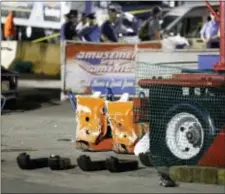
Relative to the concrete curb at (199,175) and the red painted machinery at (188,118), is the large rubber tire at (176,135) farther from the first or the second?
the concrete curb at (199,175)

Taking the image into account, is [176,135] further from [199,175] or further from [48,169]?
[48,169]

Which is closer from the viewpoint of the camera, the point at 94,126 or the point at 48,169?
the point at 48,169

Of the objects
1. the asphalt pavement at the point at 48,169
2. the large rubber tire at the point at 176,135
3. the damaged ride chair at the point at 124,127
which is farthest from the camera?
the damaged ride chair at the point at 124,127

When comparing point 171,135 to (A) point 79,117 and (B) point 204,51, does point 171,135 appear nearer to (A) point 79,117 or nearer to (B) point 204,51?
(A) point 79,117

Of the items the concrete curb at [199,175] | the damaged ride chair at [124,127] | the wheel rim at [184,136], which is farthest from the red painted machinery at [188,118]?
the damaged ride chair at [124,127]

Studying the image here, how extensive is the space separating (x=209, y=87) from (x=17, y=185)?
8.76ft

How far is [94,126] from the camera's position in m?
12.6

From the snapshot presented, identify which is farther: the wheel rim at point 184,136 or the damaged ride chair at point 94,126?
the damaged ride chair at point 94,126

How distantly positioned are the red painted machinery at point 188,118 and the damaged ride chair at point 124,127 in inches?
44.7

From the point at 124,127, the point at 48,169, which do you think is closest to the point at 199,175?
the point at 48,169

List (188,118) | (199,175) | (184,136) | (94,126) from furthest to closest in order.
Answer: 1. (94,126)
2. (184,136)
3. (188,118)
4. (199,175)

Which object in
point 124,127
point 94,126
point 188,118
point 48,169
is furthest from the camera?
point 94,126

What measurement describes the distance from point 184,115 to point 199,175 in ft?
3.52

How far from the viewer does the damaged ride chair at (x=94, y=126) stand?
12586 millimetres
